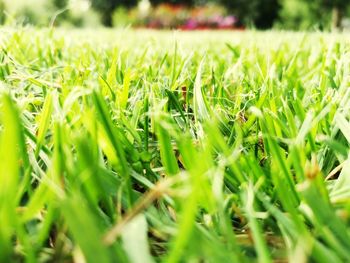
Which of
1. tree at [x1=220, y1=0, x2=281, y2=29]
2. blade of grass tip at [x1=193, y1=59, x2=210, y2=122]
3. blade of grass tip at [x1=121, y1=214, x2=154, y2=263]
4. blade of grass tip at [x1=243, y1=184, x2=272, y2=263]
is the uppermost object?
blade of grass tip at [x1=193, y1=59, x2=210, y2=122]

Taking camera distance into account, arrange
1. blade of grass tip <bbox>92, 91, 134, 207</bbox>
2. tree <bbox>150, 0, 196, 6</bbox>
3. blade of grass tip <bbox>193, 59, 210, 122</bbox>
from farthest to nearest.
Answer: tree <bbox>150, 0, 196, 6</bbox> → blade of grass tip <bbox>193, 59, 210, 122</bbox> → blade of grass tip <bbox>92, 91, 134, 207</bbox>

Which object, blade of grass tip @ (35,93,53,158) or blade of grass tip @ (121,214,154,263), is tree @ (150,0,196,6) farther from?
blade of grass tip @ (121,214,154,263)

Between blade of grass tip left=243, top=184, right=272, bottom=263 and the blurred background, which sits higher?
blade of grass tip left=243, top=184, right=272, bottom=263

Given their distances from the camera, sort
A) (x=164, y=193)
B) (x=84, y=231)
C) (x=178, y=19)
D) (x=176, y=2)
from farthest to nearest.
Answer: (x=176, y=2), (x=178, y=19), (x=164, y=193), (x=84, y=231)

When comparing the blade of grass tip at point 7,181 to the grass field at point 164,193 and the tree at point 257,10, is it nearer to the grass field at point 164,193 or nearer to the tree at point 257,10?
the grass field at point 164,193

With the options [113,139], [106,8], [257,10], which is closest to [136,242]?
[113,139]

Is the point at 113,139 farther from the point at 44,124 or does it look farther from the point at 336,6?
the point at 336,6

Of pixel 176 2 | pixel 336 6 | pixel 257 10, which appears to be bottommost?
pixel 257 10

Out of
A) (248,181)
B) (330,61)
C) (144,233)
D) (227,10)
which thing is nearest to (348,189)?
(248,181)

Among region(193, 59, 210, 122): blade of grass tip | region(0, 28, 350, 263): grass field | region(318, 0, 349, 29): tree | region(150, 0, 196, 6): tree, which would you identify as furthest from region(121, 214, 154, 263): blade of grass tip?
region(150, 0, 196, 6): tree
